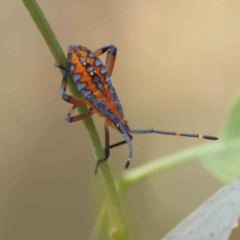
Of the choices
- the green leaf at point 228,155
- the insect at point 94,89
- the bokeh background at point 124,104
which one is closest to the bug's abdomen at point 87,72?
the insect at point 94,89

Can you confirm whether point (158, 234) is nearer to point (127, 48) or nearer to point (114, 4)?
point (127, 48)

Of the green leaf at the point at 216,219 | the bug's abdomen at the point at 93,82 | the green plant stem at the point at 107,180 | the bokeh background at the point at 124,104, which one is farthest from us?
the bokeh background at the point at 124,104

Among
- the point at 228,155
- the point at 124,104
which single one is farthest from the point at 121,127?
the point at 124,104

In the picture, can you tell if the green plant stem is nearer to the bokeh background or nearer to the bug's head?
the bug's head

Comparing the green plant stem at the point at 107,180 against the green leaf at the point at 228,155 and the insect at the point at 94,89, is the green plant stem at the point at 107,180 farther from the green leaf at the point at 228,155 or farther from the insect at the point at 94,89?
the green leaf at the point at 228,155

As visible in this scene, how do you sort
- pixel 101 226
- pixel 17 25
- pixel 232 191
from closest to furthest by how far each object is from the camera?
pixel 232 191, pixel 101 226, pixel 17 25

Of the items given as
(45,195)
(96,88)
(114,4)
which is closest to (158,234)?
(45,195)

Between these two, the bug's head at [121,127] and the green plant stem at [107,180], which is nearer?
the green plant stem at [107,180]
